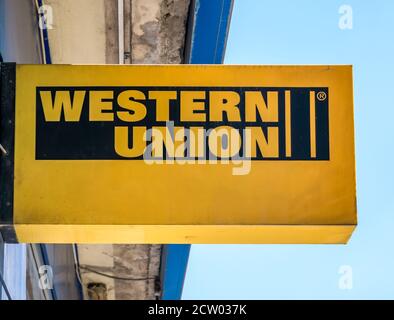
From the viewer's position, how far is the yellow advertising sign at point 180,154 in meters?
5.16

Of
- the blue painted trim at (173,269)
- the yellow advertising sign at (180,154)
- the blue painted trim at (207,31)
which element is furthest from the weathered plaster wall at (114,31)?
the yellow advertising sign at (180,154)

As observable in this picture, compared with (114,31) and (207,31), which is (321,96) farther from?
(114,31)

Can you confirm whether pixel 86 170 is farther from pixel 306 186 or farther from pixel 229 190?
pixel 306 186

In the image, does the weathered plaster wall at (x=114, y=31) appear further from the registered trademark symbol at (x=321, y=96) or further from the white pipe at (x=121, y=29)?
the registered trademark symbol at (x=321, y=96)

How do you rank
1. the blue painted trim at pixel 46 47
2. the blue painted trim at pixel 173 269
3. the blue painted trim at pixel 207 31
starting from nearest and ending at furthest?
1. the blue painted trim at pixel 207 31
2. the blue painted trim at pixel 46 47
3. the blue painted trim at pixel 173 269

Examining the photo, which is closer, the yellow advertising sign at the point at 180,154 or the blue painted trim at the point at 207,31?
the yellow advertising sign at the point at 180,154

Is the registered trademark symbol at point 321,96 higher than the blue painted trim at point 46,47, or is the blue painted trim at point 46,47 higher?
the blue painted trim at point 46,47

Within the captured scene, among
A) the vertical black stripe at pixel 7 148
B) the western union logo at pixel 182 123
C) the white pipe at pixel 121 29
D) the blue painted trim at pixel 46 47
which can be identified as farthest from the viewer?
the blue painted trim at pixel 46 47

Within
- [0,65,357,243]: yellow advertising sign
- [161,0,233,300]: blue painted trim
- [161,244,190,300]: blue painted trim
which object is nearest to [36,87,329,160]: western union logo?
[0,65,357,243]: yellow advertising sign

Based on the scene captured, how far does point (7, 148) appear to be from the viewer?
525cm

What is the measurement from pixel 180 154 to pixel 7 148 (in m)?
0.93

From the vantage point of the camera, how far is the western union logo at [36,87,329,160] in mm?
5262

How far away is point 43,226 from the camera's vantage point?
5113 mm

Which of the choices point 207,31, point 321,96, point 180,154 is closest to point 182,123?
point 180,154
